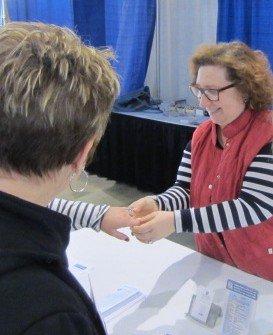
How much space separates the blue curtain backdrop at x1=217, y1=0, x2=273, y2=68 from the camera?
10.9 feet

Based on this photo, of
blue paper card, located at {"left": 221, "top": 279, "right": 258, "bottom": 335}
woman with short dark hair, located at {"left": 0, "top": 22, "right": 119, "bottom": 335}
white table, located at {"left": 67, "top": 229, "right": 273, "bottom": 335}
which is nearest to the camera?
woman with short dark hair, located at {"left": 0, "top": 22, "right": 119, "bottom": 335}

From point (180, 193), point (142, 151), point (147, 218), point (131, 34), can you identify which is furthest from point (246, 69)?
point (131, 34)

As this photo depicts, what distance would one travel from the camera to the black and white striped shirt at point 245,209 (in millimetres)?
1439

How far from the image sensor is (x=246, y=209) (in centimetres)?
144

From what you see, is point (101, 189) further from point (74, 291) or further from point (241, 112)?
point (74, 291)

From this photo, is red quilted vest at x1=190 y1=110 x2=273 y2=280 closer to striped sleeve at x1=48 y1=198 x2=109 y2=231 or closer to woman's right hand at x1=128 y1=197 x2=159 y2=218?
woman's right hand at x1=128 y1=197 x2=159 y2=218

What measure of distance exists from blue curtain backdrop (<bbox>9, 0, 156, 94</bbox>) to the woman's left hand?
8.51 ft

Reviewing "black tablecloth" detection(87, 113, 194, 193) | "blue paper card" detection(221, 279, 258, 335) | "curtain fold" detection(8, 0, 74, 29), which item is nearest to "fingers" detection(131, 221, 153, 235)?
"blue paper card" detection(221, 279, 258, 335)

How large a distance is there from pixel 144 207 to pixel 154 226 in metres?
0.17

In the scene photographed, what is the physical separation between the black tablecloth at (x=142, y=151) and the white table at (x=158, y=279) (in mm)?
2021

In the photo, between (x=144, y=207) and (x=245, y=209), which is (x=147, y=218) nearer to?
(x=144, y=207)

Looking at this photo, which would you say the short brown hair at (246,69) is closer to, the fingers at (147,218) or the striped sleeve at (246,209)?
the striped sleeve at (246,209)

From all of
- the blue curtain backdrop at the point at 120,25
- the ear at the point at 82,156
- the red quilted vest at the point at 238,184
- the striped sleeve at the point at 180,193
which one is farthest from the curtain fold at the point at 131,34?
the ear at the point at 82,156

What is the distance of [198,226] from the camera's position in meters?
1.46
